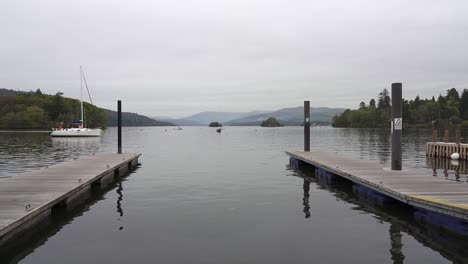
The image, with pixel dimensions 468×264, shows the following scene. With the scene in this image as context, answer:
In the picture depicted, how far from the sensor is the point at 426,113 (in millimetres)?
160250

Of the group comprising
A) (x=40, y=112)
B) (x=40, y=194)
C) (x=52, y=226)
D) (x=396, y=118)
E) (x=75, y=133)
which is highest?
(x=40, y=112)

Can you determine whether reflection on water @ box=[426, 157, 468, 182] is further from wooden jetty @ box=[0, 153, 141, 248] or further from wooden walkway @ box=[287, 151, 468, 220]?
wooden jetty @ box=[0, 153, 141, 248]

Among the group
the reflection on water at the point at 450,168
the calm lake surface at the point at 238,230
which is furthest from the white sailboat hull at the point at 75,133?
the calm lake surface at the point at 238,230

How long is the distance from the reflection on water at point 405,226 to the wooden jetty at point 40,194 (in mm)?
8688

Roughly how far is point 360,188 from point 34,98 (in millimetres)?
175264

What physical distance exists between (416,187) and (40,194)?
12484 millimetres

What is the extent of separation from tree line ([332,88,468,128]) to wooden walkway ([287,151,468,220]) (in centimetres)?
14187

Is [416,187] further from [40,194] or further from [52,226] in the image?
[40,194]

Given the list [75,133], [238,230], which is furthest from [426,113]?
[238,230]

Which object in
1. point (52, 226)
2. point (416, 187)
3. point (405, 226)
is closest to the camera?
point (405, 226)

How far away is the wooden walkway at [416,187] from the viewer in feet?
34.0

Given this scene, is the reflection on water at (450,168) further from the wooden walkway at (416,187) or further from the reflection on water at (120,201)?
the reflection on water at (120,201)

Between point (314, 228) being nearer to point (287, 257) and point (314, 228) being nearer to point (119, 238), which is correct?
point (287, 257)

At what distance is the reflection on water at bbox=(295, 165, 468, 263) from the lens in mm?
9195
